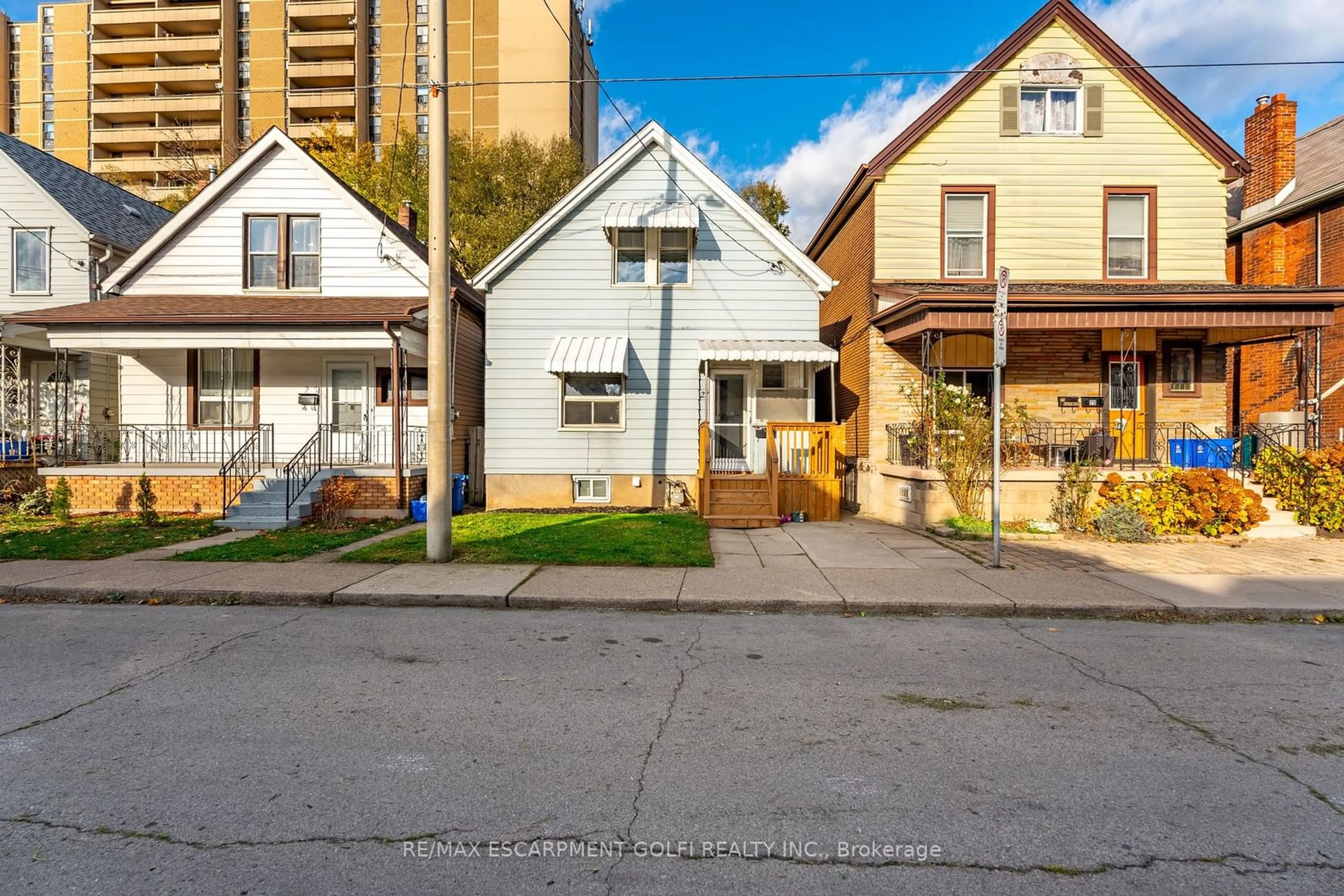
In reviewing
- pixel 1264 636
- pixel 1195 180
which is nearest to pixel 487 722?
pixel 1264 636

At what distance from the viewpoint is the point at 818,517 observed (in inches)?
514

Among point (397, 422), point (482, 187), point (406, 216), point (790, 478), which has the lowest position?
point (790, 478)

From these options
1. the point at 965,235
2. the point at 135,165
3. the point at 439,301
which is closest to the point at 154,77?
the point at 135,165

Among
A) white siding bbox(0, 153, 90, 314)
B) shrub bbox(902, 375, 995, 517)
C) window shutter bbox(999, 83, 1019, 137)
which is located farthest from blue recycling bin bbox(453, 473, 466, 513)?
window shutter bbox(999, 83, 1019, 137)

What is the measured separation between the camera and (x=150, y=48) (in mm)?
48438

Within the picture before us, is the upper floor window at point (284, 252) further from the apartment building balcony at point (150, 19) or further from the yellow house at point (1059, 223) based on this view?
the apartment building balcony at point (150, 19)

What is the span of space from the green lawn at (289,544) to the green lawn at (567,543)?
2.59 ft

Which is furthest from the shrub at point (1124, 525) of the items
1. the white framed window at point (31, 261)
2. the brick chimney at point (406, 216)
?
the white framed window at point (31, 261)

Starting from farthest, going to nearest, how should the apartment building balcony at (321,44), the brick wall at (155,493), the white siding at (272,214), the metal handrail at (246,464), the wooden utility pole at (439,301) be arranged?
the apartment building balcony at (321,44) < the white siding at (272,214) < the brick wall at (155,493) < the metal handrail at (246,464) < the wooden utility pole at (439,301)

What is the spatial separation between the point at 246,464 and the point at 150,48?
2076 inches

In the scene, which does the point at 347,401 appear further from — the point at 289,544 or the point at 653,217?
the point at 653,217

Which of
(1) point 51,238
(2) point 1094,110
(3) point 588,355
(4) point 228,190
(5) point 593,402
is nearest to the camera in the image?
(3) point 588,355

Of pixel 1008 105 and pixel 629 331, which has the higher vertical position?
pixel 1008 105

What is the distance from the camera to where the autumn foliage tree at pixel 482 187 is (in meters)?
26.7
